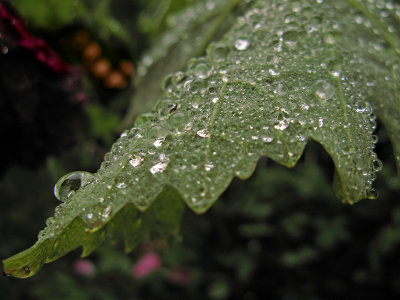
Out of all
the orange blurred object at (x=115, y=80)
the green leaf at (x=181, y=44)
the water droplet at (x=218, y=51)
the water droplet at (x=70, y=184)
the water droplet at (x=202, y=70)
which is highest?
the water droplet at (x=70, y=184)

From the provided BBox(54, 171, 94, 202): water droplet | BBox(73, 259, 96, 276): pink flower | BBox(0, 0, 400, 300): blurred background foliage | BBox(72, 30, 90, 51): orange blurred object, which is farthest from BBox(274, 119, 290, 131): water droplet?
BBox(73, 259, 96, 276): pink flower

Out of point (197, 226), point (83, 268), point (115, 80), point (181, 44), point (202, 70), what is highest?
point (202, 70)

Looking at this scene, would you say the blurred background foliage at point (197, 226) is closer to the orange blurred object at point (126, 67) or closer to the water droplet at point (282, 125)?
the orange blurred object at point (126, 67)

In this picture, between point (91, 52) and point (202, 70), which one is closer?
point (202, 70)

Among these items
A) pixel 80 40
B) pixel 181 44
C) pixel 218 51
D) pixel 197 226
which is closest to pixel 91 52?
pixel 80 40

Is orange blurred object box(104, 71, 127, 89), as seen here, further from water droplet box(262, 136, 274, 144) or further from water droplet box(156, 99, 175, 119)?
water droplet box(262, 136, 274, 144)

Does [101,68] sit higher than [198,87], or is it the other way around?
[198,87]

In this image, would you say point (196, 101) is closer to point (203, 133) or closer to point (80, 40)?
point (203, 133)

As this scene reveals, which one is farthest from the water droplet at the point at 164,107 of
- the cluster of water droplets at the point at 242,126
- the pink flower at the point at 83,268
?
the pink flower at the point at 83,268

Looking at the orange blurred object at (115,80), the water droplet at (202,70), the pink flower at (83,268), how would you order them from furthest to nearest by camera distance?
1. the pink flower at (83,268)
2. the orange blurred object at (115,80)
3. the water droplet at (202,70)
